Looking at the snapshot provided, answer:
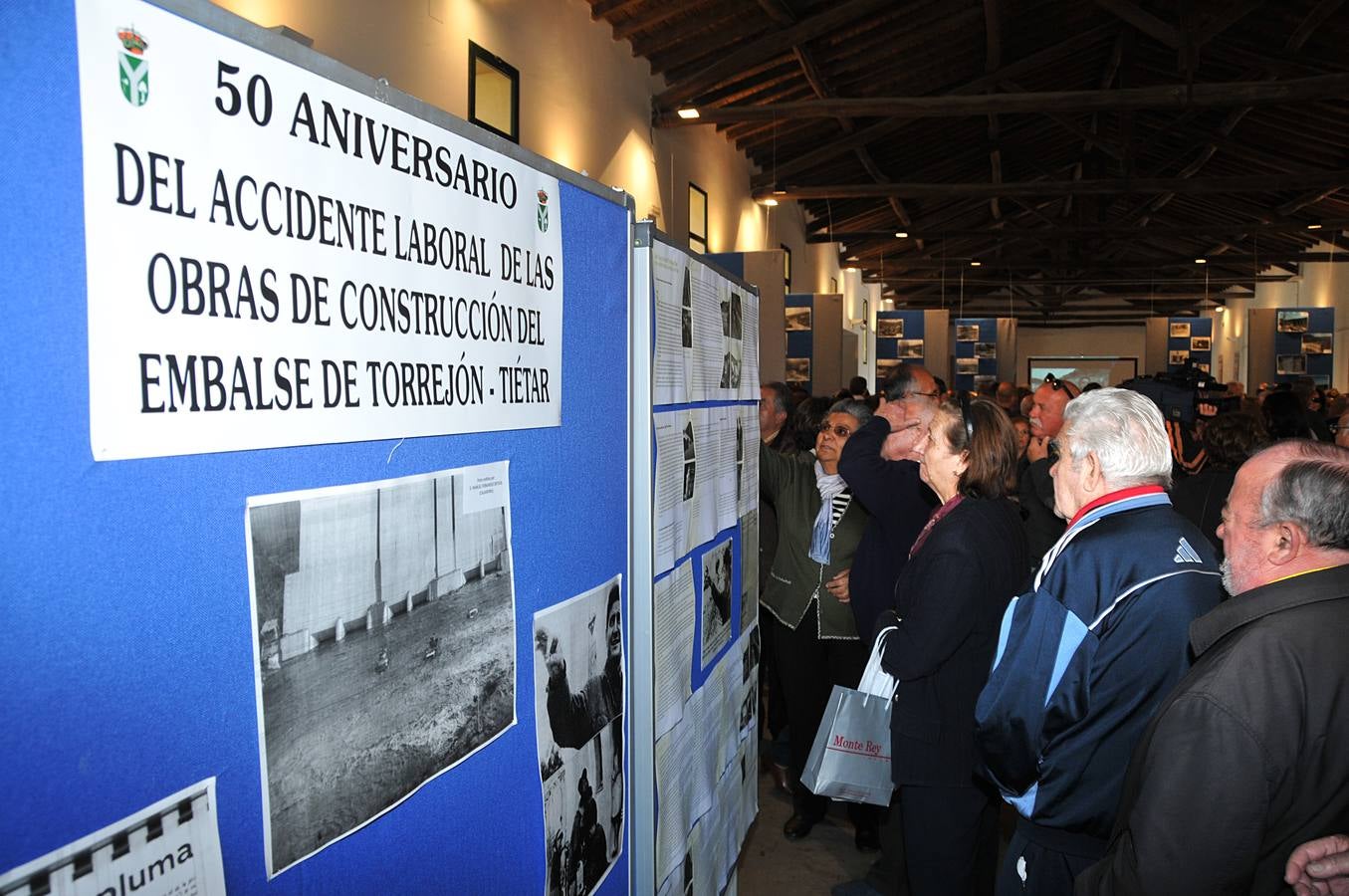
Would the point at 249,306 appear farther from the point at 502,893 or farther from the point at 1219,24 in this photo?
the point at 1219,24

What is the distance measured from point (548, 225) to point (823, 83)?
11318 millimetres

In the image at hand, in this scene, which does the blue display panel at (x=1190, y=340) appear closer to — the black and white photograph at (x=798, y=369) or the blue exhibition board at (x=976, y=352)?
the blue exhibition board at (x=976, y=352)

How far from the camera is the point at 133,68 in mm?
784

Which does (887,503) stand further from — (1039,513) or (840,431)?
(1039,513)

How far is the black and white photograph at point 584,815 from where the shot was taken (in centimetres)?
154

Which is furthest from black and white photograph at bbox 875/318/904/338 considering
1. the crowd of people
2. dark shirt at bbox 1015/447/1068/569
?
the crowd of people

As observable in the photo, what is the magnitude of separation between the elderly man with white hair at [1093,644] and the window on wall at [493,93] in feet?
19.4


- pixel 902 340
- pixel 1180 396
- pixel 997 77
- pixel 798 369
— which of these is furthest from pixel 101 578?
pixel 902 340

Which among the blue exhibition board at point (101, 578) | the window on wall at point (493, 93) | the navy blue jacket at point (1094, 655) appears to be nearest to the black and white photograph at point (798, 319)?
the window on wall at point (493, 93)

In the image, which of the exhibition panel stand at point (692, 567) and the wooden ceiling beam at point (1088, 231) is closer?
the exhibition panel stand at point (692, 567)

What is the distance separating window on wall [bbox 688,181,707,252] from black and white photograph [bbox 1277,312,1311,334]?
423 inches

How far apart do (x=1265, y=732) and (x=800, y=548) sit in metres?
A: 2.35

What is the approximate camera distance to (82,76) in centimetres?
74

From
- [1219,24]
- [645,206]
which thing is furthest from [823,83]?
[1219,24]
